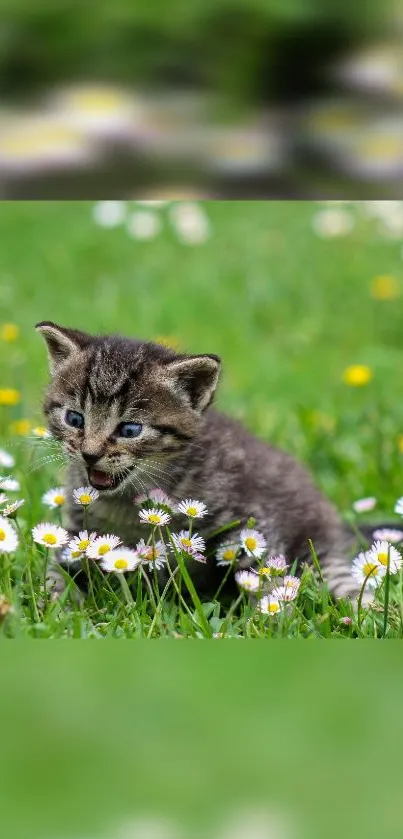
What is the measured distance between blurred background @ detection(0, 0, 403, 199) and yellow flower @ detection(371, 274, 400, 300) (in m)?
1.78

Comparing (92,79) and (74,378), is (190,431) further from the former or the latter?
(92,79)

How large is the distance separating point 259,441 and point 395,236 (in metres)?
2.22

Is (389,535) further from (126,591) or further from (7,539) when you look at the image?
(7,539)

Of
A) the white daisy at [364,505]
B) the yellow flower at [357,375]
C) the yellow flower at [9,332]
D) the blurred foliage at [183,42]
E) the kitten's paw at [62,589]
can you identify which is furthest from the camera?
the yellow flower at [357,375]

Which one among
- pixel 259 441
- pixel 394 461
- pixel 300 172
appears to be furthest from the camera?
pixel 394 461

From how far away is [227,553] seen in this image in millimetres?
1542

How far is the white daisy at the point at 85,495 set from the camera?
4.91 feet

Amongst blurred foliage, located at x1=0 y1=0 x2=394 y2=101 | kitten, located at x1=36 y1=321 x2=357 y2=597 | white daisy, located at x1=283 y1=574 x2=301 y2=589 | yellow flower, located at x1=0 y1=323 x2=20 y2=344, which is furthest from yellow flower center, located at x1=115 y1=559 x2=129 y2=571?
yellow flower, located at x1=0 y1=323 x2=20 y2=344

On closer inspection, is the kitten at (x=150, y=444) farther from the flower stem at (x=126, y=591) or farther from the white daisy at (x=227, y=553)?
the flower stem at (x=126, y=591)

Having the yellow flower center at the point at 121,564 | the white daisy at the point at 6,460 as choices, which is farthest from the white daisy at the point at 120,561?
the white daisy at the point at 6,460

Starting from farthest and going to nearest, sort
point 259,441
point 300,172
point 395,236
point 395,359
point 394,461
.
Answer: point 395,236, point 395,359, point 394,461, point 259,441, point 300,172

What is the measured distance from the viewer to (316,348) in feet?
10.0

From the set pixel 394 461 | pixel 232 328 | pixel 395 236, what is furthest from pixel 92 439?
pixel 395 236

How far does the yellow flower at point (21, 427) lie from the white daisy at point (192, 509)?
663mm
